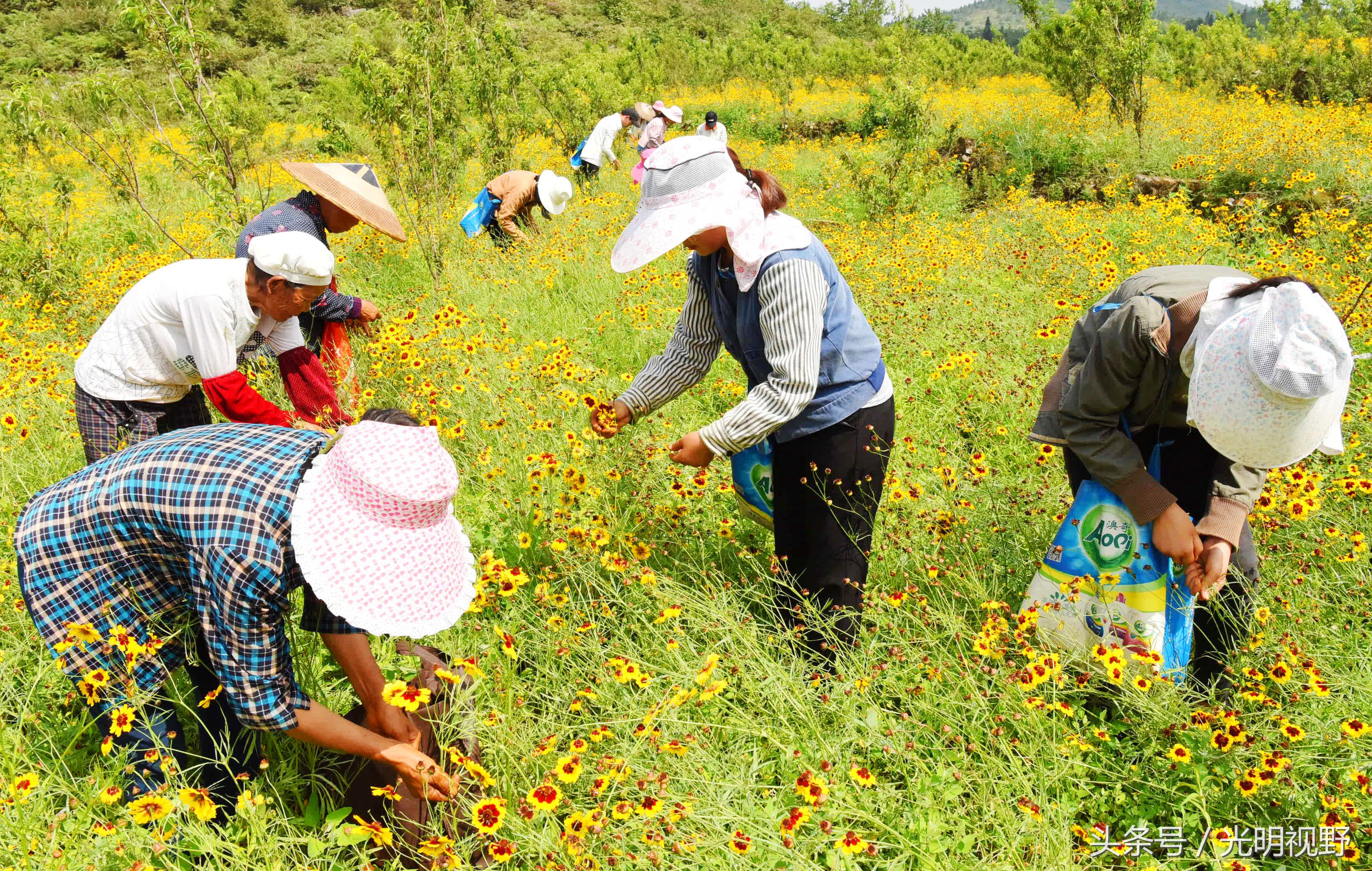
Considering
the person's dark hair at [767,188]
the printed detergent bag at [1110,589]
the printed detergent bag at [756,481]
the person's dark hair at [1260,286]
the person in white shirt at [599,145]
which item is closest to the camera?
the person's dark hair at [1260,286]

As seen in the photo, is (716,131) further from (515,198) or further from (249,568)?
(249,568)

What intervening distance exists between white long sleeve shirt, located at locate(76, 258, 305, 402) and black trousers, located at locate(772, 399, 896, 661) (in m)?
1.77

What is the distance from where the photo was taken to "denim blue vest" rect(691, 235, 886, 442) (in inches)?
73.9

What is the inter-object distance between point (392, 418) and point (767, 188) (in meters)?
1.02

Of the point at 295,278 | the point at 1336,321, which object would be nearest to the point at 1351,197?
the point at 1336,321

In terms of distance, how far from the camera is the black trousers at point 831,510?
197 cm

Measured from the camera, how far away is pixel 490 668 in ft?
6.81

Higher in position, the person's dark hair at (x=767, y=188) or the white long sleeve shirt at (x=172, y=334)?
the person's dark hair at (x=767, y=188)

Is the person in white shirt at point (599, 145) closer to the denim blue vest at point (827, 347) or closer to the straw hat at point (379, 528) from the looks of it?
the denim blue vest at point (827, 347)

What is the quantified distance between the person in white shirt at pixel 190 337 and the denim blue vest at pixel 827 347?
4.17ft

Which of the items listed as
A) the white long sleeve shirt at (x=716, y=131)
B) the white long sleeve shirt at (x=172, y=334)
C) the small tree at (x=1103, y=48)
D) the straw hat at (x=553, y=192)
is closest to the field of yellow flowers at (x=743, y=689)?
the white long sleeve shirt at (x=172, y=334)

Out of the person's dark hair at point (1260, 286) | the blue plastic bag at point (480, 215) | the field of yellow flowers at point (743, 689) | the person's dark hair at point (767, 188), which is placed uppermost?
the person's dark hair at point (767, 188)

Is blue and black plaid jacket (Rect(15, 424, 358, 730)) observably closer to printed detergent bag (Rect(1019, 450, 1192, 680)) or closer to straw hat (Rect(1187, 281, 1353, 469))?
printed detergent bag (Rect(1019, 450, 1192, 680))

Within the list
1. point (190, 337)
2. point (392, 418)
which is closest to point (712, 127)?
point (190, 337)
